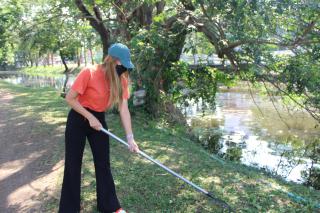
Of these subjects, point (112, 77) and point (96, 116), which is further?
point (96, 116)

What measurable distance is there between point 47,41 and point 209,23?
329 inches

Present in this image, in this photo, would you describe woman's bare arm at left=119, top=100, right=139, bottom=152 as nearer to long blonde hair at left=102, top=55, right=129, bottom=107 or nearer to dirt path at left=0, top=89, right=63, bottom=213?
long blonde hair at left=102, top=55, right=129, bottom=107

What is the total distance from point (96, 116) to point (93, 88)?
314 millimetres

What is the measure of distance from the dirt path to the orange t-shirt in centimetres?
160

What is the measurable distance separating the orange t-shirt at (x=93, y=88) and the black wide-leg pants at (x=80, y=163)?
0.33 feet

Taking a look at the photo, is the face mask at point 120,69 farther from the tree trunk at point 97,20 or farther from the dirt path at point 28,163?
the tree trunk at point 97,20

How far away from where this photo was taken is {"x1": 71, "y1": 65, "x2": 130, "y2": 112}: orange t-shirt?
3.46m

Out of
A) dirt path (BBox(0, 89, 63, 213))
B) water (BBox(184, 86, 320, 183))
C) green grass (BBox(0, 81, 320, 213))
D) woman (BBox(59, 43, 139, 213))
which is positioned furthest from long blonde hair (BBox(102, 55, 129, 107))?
water (BBox(184, 86, 320, 183))

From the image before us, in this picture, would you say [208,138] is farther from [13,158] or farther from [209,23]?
[13,158]

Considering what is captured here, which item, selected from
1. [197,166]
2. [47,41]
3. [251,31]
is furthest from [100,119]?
[47,41]

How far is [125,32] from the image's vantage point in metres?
10.1

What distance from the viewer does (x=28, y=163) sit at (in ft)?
20.6

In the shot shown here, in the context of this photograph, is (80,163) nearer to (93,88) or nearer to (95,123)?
(95,123)

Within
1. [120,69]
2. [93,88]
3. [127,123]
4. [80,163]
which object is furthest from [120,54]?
[80,163]
